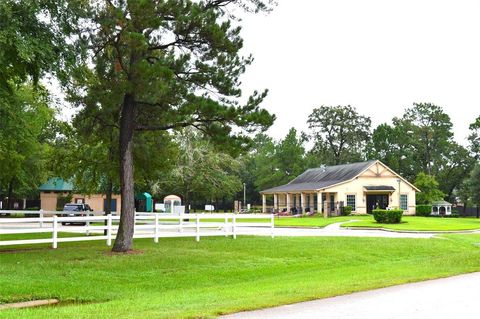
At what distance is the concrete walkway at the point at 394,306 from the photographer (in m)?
8.55

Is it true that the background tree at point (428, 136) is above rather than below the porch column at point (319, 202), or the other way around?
above

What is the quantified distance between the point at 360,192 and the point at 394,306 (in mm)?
50632

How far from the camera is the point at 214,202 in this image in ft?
294

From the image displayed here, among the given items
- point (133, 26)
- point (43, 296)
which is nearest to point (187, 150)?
point (133, 26)

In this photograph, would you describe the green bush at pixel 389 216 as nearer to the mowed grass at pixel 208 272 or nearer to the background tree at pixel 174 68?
the mowed grass at pixel 208 272

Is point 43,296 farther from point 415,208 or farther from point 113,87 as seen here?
point 415,208

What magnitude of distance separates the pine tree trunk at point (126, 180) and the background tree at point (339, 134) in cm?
7059

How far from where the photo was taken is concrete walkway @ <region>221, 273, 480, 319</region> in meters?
8.55

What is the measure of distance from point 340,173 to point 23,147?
128 ft

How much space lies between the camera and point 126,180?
744 inches

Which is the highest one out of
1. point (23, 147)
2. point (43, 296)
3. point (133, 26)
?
point (133, 26)

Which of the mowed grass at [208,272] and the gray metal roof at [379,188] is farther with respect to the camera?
the gray metal roof at [379,188]

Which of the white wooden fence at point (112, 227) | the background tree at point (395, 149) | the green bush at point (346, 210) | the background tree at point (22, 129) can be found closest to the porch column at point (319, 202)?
the green bush at point (346, 210)

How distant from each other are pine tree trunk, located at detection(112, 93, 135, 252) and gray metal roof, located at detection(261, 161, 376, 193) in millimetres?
42197
